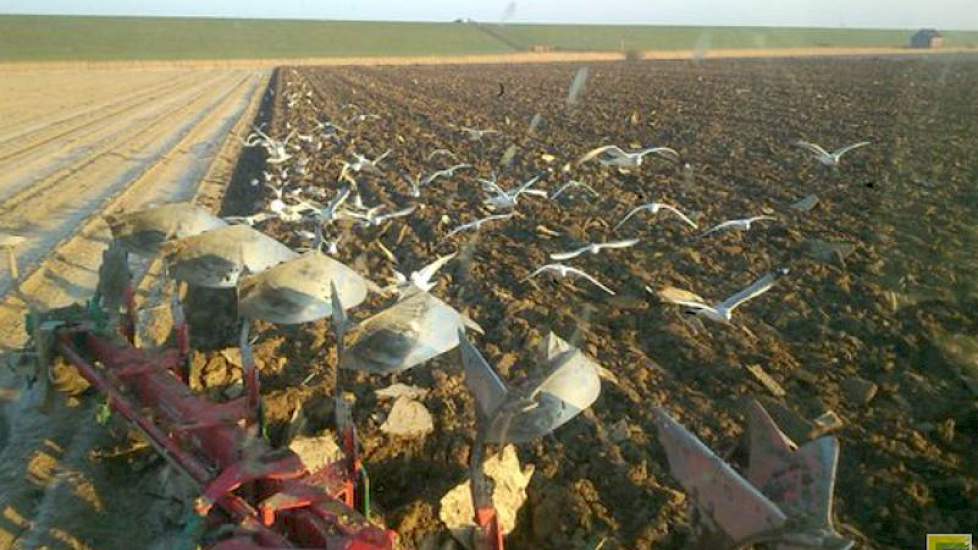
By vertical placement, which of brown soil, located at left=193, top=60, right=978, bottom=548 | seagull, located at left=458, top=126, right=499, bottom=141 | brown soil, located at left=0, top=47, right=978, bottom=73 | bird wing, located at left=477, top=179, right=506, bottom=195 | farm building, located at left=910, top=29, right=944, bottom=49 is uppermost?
bird wing, located at left=477, top=179, right=506, bottom=195

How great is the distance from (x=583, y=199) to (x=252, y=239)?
732 centimetres

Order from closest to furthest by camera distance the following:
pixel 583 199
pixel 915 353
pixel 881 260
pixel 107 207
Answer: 1. pixel 915 353
2. pixel 881 260
3. pixel 583 199
4. pixel 107 207

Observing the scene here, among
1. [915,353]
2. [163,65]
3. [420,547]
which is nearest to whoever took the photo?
[420,547]

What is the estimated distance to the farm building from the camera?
311 ft

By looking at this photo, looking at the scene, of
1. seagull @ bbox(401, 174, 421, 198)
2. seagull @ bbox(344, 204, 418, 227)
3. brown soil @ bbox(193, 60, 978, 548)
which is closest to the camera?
brown soil @ bbox(193, 60, 978, 548)

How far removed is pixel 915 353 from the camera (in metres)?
6.18

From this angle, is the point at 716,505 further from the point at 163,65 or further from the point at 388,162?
the point at 163,65

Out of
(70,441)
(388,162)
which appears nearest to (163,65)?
(388,162)

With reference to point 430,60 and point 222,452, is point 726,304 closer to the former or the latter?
point 222,452

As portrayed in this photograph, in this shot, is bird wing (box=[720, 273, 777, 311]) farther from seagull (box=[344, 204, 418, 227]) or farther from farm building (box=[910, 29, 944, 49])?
farm building (box=[910, 29, 944, 49])

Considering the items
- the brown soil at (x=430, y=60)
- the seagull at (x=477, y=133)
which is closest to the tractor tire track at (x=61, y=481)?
the seagull at (x=477, y=133)

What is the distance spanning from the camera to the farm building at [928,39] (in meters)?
94.8

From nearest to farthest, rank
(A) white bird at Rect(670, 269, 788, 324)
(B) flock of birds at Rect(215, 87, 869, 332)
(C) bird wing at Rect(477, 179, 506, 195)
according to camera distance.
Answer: (A) white bird at Rect(670, 269, 788, 324), (B) flock of birds at Rect(215, 87, 869, 332), (C) bird wing at Rect(477, 179, 506, 195)

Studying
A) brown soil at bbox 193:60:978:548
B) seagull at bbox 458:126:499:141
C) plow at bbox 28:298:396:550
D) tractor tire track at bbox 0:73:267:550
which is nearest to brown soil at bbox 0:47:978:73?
seagull at bbox 458:126:499:141
